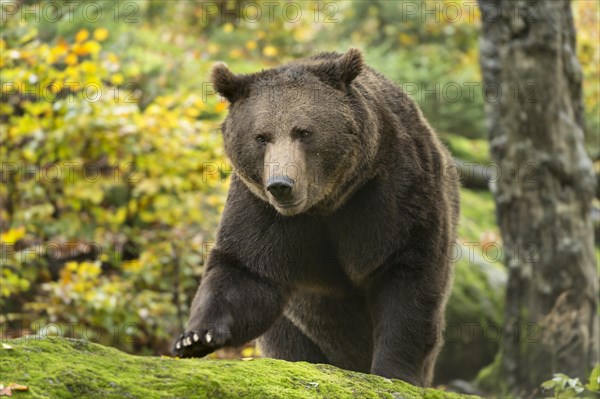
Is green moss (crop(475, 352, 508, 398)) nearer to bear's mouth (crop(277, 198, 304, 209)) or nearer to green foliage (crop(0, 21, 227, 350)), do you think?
green foliage (crop(0, 21, 227, 350))

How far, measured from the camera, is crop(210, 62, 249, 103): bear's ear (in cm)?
546

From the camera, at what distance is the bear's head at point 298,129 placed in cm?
503

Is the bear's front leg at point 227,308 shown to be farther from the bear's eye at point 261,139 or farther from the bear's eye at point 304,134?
the bear's eye at point 304,134

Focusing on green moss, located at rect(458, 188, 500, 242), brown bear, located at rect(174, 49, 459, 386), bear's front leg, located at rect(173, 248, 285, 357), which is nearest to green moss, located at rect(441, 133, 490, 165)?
green moss, located at rect(458, 188, 500, 242)

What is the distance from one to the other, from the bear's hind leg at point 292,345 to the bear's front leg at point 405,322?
1065 millimetres

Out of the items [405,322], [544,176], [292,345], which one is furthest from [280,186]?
[544,176]

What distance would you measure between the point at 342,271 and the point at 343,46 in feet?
35.5

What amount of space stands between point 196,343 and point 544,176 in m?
4.95

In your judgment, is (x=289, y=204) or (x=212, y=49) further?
(x=212, y=49)

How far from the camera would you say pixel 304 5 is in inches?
729

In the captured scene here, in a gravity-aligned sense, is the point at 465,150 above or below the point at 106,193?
above

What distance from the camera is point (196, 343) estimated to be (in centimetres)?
486

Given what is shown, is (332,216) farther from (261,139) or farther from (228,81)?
(228,81)

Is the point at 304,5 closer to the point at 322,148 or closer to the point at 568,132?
the point at 568,132
